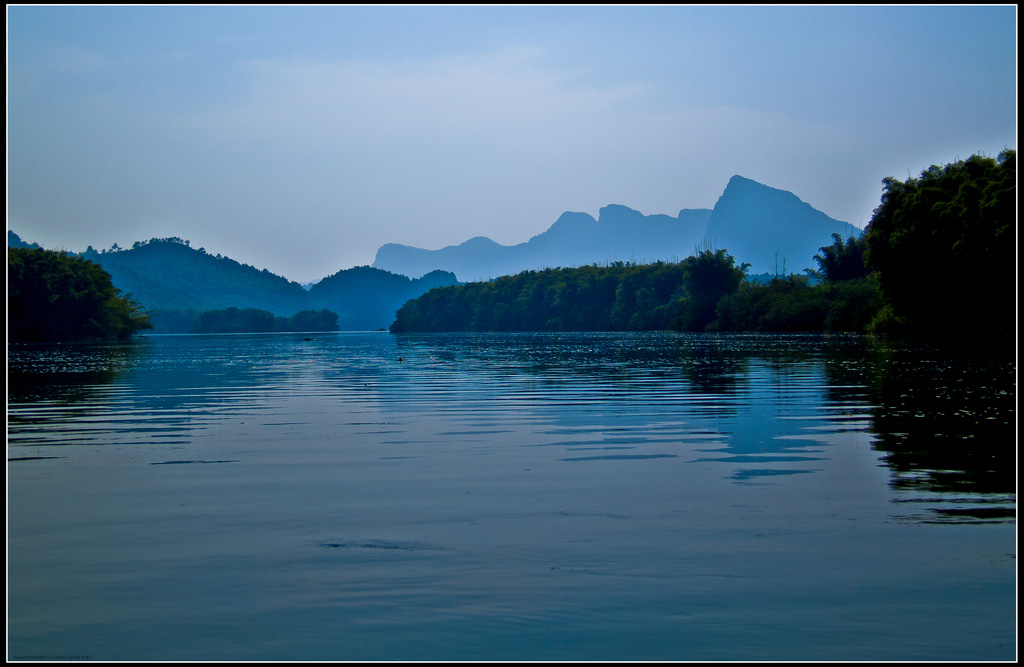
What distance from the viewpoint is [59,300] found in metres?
102

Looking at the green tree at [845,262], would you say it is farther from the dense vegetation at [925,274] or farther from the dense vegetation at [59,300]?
the dense vegetation at [59,300]

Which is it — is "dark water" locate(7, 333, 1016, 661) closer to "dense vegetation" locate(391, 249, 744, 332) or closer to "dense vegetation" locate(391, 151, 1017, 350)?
"dense vegetation" locate(391, 151, 1017, 350)

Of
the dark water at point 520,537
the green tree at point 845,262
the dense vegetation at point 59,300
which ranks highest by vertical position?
the green tree at point 845,262

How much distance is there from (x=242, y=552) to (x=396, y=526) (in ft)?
4.39

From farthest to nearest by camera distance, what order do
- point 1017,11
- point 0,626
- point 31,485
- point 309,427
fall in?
point 309,427, point 31,485, point 1017,11, point 0,626

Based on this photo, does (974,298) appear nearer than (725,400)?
No

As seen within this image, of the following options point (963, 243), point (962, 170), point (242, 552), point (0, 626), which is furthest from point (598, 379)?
point (962, 170)

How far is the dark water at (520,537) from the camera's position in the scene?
17.4 ft

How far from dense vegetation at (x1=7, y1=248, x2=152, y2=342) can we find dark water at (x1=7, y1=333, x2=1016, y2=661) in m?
90.4

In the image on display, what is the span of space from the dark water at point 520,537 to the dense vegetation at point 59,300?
90356 millimetres

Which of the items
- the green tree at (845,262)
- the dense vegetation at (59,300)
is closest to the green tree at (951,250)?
the green tree at (845,262)

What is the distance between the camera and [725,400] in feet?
63.4

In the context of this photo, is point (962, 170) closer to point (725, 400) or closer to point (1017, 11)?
point (725, 400)

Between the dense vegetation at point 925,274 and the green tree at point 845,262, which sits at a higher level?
the green tree at point 845,262
